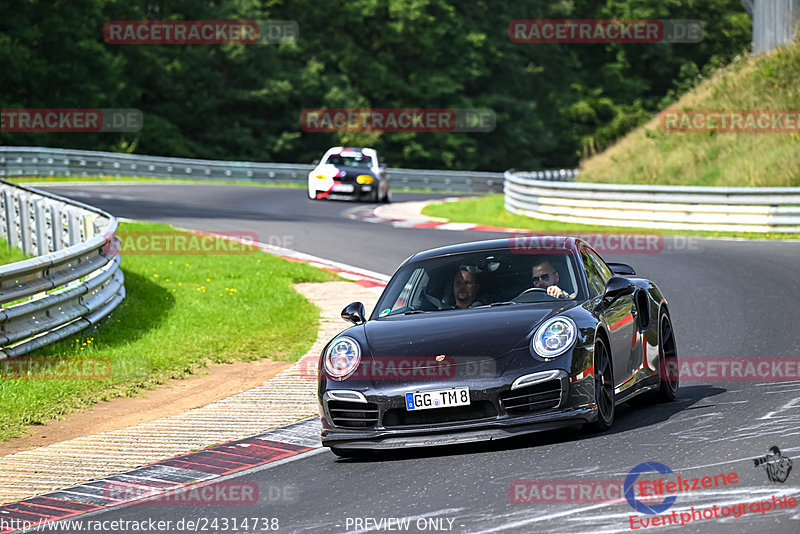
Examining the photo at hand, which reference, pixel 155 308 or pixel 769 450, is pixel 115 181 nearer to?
pixel 155 308

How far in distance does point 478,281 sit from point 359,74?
58.7 meters

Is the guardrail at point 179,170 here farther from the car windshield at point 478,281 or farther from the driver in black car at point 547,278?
the driver in black car at point 547,278

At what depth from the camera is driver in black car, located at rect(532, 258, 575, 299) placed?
8.28m

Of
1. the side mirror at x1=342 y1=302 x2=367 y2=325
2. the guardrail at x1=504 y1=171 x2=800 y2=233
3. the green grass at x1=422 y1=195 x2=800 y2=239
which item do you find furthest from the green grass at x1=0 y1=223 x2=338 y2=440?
the guardrail at x1=504 y1=171 x2=800 y2=233

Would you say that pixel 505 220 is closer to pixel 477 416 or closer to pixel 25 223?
pixel 25 223

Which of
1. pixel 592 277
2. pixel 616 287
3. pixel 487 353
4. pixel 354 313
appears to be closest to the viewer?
pixel 487 353

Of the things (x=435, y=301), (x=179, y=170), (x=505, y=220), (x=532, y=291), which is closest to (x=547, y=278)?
Result: (x=532, y=291)

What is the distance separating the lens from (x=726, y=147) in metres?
29.3

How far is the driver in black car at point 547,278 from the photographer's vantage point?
8281mm

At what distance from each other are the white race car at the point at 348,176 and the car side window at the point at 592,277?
23563 millimetres

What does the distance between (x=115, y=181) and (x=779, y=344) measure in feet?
103

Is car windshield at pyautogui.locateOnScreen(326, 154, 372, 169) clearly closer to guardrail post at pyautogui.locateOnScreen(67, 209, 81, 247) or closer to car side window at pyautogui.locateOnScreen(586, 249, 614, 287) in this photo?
guardrail post at pyautogui.locateOnScreen(67, 209, 81, 247)

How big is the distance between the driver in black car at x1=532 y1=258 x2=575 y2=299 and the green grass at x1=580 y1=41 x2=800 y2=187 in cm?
1888

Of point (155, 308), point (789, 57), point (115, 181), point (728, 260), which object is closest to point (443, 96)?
point (115, 181)
